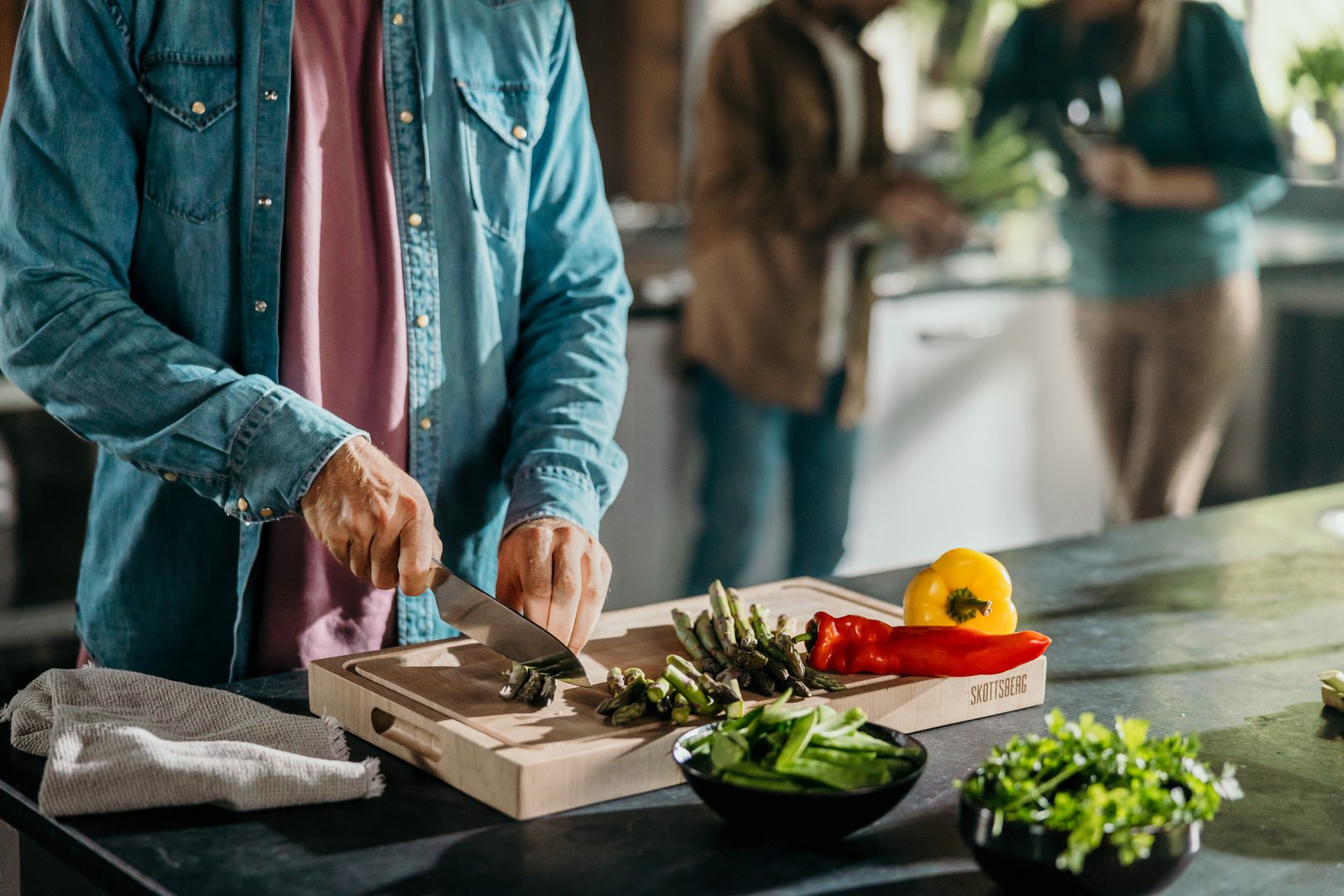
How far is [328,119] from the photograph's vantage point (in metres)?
1.53

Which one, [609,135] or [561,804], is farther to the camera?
[609,135]

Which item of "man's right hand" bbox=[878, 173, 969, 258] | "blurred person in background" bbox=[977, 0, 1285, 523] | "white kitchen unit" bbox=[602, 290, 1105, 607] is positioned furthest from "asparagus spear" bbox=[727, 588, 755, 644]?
"blurred person in background" bbox=[977, 0, 1285, 523]

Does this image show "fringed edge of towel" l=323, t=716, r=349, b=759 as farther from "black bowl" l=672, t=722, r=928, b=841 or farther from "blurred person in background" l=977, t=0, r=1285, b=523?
"blurred person in background" l=977, t=0, r=1285, b=523

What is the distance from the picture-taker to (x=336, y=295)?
154 cm

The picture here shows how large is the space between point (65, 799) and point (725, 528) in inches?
103

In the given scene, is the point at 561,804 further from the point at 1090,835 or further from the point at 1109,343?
the point at 1109,343

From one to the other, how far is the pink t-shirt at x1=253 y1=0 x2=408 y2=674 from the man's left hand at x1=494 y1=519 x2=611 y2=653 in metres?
0.22

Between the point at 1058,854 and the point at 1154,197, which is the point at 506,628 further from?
the point at 1154,197

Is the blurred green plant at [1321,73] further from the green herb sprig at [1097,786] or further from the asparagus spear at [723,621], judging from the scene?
the green herb sprig at [1097,786]

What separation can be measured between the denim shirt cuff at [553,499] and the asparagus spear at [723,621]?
0.46 feet

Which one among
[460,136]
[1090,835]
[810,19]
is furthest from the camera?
[810,19]

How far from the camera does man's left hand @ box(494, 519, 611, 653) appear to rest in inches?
54.1

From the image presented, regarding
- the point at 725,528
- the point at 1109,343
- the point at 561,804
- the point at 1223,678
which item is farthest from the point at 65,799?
the point at 1109,343

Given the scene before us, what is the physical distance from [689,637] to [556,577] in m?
0.15
